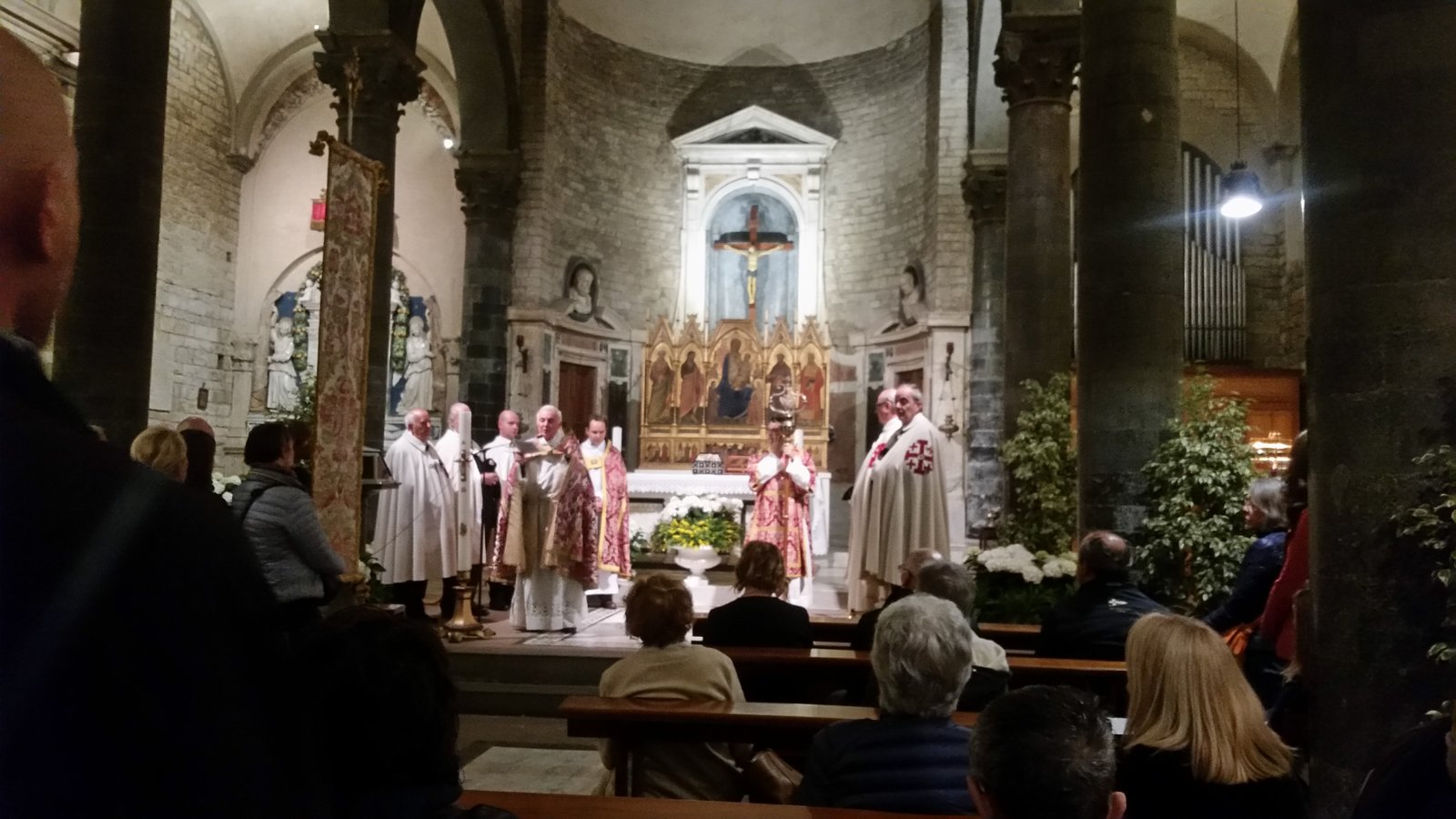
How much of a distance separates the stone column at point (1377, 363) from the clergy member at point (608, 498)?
6.33 meters

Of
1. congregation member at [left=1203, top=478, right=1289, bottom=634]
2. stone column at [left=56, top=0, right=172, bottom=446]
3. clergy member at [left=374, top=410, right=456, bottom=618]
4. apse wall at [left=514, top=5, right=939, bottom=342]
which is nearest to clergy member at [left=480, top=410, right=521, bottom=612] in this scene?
clergy member at [left=374, top=410, right=456, bottom=618]

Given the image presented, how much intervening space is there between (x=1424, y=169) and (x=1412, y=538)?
1.31m

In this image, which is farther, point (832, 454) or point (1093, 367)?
point (832, 454)

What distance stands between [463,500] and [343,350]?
2.81 m

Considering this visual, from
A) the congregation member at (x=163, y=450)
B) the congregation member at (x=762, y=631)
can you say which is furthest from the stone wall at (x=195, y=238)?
the congregation member at (x=762, y=631)

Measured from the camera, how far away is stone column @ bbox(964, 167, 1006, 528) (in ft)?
46.3

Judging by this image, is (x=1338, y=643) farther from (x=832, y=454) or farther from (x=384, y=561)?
(x=832, y=454)

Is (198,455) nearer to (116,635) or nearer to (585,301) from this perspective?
(116,635)

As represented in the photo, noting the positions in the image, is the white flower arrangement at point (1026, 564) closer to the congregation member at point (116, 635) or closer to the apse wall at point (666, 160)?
the congregation member at point (116, 635)

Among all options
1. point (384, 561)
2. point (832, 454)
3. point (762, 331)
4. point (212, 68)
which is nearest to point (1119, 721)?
point (384, 561)

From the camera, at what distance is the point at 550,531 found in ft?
26.8

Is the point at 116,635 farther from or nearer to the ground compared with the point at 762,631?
farther from the ground

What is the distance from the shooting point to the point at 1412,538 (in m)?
3.37

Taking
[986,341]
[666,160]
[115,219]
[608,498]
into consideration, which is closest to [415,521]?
[608,498]
